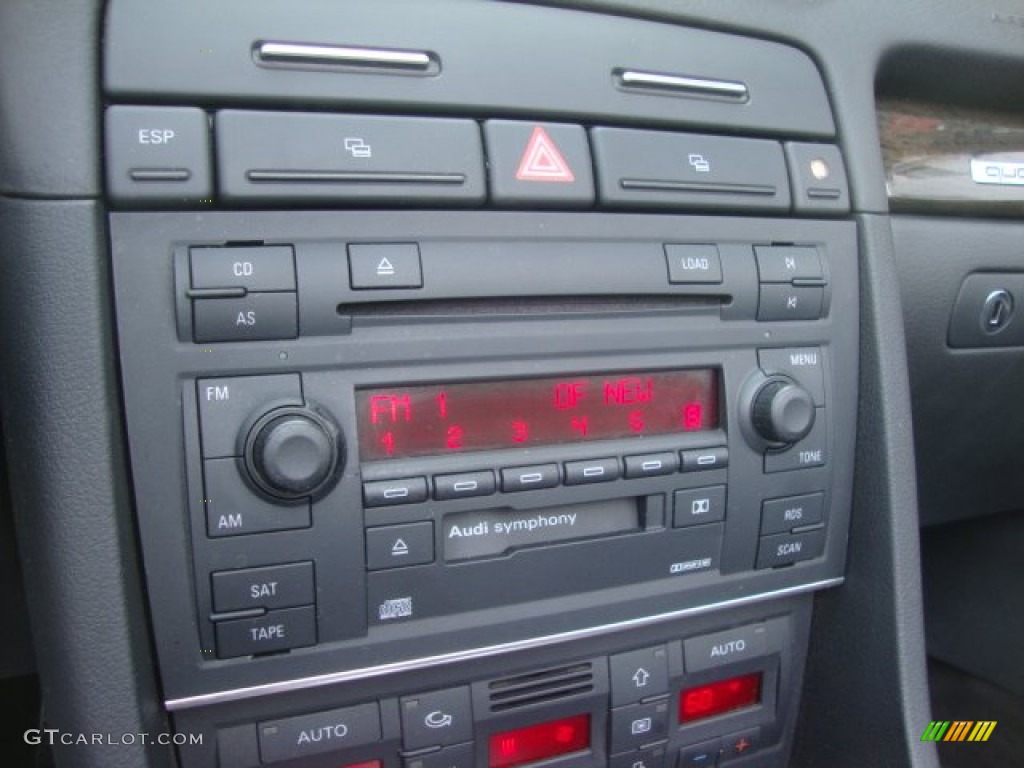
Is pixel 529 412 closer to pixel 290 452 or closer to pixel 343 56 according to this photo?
pixel 290 452

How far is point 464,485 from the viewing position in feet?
2.75

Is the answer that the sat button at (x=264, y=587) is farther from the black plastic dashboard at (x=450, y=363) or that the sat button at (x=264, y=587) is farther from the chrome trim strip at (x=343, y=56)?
the chrome trim strip at (x=343, y=56)

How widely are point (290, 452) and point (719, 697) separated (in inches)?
25.3

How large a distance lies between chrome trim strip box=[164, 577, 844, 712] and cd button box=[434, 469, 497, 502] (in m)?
0.17

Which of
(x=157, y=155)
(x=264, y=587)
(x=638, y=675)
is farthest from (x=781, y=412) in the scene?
(x=157, y=155)

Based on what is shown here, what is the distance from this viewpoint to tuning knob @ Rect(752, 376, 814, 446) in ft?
3.11

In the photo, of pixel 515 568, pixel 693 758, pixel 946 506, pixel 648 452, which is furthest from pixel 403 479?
pixel 946 506

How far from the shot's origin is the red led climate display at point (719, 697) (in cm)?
105

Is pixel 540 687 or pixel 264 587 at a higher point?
pixel 264 587

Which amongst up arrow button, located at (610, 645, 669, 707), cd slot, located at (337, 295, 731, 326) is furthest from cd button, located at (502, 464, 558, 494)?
up arrow button, located at (610, 645, 669, 707)

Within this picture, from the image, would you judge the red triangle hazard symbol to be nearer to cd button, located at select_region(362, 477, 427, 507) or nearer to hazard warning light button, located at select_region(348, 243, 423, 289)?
hazard warning light button, located at select_region(348, 243, 423, 289)

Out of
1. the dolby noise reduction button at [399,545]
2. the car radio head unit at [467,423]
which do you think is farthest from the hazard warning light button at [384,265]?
the dolby noise reduction button at [399,545]

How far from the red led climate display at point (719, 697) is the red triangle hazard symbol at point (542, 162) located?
627mm

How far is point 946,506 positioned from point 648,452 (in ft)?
2.56
